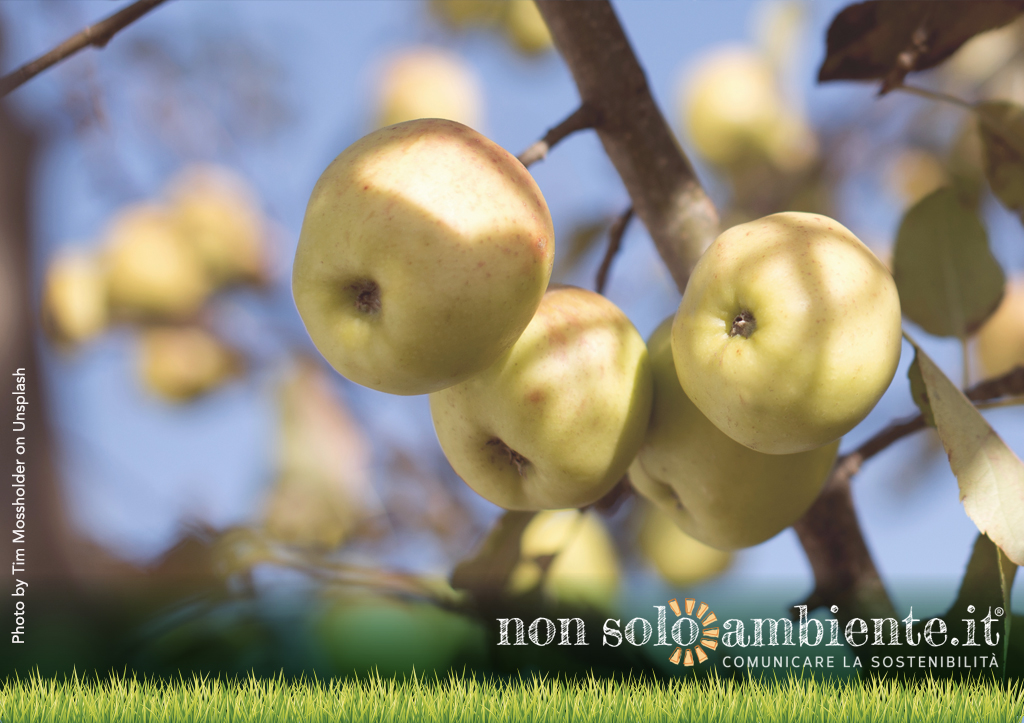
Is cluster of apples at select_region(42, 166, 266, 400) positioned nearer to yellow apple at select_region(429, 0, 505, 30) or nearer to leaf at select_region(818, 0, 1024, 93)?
yellow apple at select_region(429, 0, 505, 30)

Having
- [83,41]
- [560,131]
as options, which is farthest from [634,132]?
[83,41]

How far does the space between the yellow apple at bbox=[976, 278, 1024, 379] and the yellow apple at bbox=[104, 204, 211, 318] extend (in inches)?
40.1

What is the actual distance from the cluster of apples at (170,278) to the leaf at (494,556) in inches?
31.7

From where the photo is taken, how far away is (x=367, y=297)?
0.32m

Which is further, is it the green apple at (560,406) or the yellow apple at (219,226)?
the yellow apple at (219,226)

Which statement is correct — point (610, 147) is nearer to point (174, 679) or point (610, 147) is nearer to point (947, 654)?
point (947, 654)

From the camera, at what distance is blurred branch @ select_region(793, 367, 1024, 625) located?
0.48 meters

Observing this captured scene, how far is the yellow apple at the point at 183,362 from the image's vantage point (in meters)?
1.21

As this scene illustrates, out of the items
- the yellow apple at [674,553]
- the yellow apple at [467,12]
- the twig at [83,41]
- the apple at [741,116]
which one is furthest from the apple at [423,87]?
the twig at [83,41]

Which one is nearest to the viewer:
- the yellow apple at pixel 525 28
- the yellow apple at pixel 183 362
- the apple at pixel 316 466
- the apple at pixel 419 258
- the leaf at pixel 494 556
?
the apple at pixel 419 258

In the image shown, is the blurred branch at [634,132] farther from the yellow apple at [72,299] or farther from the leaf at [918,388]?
the yellow apple at [72,299]

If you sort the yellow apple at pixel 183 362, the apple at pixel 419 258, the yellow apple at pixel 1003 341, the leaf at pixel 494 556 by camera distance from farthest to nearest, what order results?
the yellow apple at pixel 183 362, the yellow apple at pixel 1003 341, the leaf at pixel 494 556, the apple at pixel 419 258

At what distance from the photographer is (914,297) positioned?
553mm

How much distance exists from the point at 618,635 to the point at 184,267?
89cm
